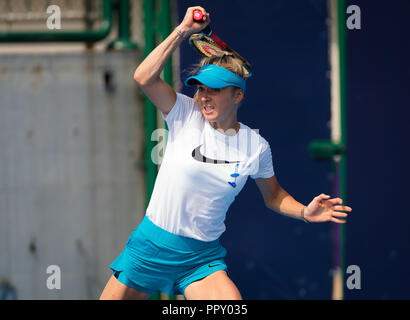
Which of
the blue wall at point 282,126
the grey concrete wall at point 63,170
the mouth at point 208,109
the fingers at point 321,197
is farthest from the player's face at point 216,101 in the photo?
the grey concrete wall at point 63,170

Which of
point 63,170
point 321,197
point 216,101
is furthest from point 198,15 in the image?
point 63,170

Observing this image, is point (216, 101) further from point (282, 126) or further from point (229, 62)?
point (282, 126)

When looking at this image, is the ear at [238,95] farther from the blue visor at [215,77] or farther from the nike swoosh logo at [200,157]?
the nike swoosh logo at [200,157]

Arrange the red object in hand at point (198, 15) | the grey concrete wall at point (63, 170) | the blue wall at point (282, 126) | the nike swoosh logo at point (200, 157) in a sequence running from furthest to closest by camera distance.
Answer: the grey concrete wall at point (63, 170) < the blue wall at point (282, 126) < the nike swoosh logo at point (200, 157) < the red object in hand at point (198, 15)

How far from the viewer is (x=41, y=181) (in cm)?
440

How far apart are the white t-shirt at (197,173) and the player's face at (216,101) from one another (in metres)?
0.08

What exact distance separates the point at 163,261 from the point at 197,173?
1.66ft

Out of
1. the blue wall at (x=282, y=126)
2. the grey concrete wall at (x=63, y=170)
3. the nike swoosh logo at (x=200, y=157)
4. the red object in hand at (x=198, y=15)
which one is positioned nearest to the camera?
the red object in hand at (x=198, y=15)

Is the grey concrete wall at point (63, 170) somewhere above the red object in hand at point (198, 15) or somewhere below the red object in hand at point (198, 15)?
below

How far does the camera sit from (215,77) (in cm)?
268

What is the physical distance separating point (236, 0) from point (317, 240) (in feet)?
6.83

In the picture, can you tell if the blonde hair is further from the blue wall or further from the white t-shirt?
the blue wall

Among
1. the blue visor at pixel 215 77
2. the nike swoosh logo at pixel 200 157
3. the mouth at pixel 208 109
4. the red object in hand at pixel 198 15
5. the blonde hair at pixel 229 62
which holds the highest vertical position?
the red object in hand at pixel 198 15

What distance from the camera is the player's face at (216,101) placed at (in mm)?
2746
